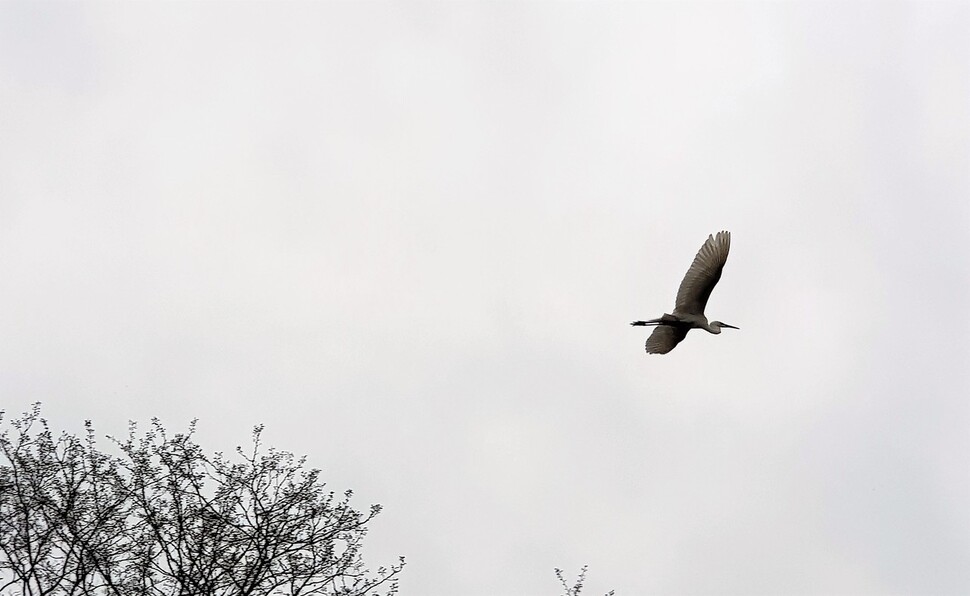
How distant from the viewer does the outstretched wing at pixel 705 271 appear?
66.9 feet

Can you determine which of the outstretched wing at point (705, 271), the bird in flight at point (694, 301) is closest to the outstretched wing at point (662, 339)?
the bird in flight at point (694, 301)

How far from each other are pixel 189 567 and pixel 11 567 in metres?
2.45

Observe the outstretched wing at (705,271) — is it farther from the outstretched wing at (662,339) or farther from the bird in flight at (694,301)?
the outstretched wing at (662,339)

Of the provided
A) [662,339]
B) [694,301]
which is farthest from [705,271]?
[662,339]

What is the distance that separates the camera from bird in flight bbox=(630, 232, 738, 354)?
20422 mm

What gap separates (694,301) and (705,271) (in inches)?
27.5

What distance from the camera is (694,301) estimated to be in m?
21.0

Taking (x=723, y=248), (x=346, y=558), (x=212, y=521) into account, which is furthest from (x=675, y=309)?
(x=212, y=521)

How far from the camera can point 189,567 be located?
16.9m

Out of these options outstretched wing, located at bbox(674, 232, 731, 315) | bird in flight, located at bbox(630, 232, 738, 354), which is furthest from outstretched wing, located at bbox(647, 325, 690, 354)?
outstretched wing, located at bbox(674, 232, 731, 315)

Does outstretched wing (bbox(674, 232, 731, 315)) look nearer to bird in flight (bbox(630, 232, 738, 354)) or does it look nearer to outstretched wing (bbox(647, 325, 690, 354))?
bird in flight (bbox(630, 232, 738, 354))

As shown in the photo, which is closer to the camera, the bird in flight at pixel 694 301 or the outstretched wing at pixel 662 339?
the bird in flight at pixel 694 301

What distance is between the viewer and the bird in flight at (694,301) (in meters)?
20.4

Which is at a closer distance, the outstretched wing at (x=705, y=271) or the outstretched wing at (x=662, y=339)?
the outstretched wing at (x=705, y=271)
